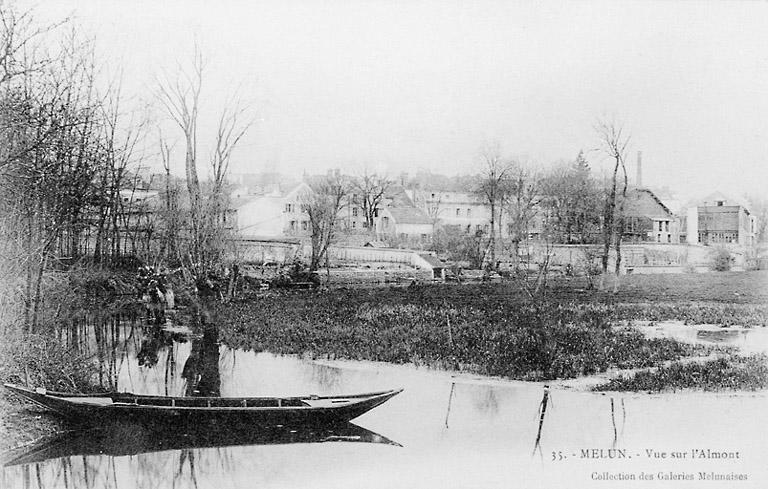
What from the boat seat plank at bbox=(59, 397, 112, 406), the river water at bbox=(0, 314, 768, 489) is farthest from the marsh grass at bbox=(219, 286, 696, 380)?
the boat seat plank at bbox=(59, 397, 112, 406)

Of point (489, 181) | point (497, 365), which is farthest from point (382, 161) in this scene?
point (497, 365)

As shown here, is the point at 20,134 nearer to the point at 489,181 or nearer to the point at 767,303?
the point at 489,181

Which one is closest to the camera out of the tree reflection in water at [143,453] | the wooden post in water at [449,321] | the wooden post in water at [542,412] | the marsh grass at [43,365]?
the tree reflection in water at [143,453]

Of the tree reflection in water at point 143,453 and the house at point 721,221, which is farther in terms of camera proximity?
the house at point 721,221

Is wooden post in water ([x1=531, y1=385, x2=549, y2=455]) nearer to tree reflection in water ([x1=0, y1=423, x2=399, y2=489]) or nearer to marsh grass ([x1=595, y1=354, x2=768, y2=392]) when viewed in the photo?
marsh grass ([x1=595, y1=354, x2=768, y2=392])

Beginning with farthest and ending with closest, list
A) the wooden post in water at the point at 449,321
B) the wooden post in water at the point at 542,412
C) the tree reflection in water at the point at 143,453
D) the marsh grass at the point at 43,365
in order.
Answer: the wooden post in water at the point at 449,321
the marsh grass at the point at 43,365
the wooden post in water at the point at 542,412
the tree reflection in water at the point at 143,453

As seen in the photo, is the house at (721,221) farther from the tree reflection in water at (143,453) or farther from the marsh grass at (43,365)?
the marsh grass at (43,365)

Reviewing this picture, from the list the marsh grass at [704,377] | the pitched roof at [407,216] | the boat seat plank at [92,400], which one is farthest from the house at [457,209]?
the boat seat plank at [92,400]

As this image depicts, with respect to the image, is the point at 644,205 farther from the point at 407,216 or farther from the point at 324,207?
the point at 324,207
